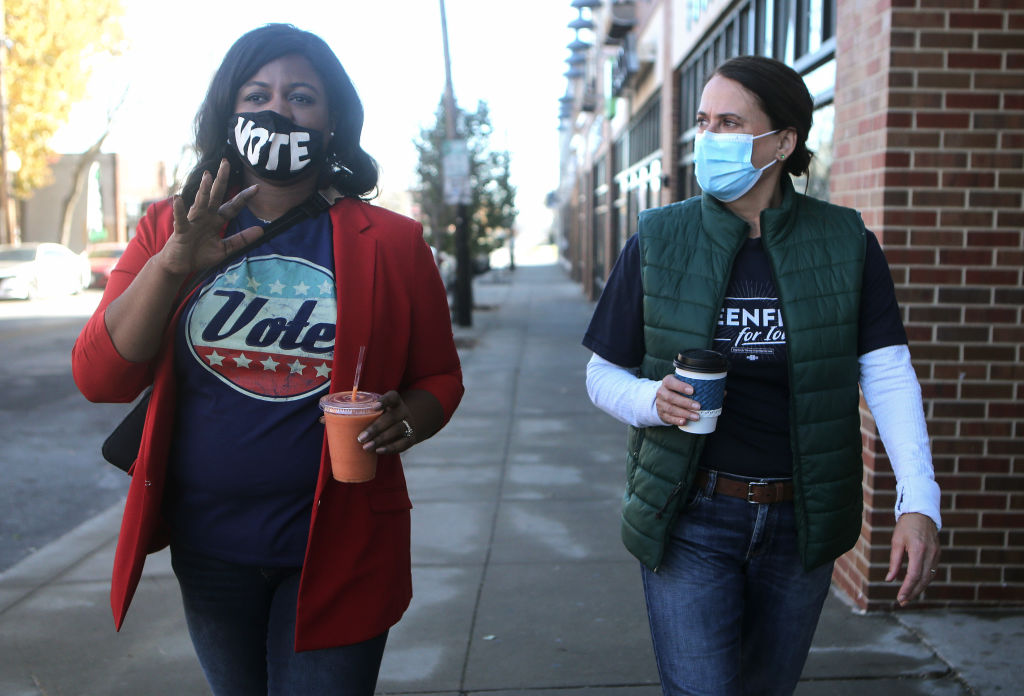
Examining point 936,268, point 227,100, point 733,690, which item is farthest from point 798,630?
point 936,268

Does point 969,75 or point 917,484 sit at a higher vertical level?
point 969,75

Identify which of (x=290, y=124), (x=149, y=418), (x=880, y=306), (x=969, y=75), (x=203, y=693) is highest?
(x=969, y=75)

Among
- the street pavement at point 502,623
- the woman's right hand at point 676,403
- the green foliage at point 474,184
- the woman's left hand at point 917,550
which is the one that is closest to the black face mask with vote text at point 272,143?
the woman's right hand at point 676,403

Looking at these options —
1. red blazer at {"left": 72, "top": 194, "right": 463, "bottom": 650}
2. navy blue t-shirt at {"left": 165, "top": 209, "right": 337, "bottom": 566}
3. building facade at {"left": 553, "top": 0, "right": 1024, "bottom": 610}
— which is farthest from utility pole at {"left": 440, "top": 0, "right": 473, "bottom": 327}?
navy blue t-shirt at {"left": 165, "top": 209, "right": 337, "bottom": 566}

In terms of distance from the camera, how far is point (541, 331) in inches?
725

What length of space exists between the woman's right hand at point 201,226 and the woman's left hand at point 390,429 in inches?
18.9

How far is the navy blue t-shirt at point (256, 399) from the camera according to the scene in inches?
85.7

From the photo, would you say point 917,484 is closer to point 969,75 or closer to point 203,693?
point 969,75

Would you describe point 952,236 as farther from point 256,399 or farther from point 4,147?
point 4,147

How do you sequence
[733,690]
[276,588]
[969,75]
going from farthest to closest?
1. [969,75]
2. [733,690]
3. [276,588]

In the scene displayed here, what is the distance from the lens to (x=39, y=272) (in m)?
26.9

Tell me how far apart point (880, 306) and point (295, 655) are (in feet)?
5.23

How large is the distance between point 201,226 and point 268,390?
0.37m

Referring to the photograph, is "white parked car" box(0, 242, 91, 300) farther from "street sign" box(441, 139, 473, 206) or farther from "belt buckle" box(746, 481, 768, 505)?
"belt buckle" box(746, 481, 768, 505)
